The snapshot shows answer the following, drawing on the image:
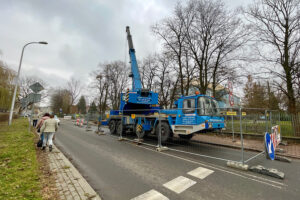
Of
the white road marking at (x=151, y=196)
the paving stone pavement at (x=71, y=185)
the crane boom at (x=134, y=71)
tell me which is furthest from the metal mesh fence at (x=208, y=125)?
the paving stone pavement at (x=71, y=185)

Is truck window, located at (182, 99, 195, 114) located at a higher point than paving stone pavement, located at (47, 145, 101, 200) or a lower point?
higher

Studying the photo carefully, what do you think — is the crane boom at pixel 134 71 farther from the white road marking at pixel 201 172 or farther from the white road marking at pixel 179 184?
the white road marking at pixel 179 184

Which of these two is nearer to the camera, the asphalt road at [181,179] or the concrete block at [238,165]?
the asphalt road at [181,179]

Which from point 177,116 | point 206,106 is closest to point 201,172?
point 177,116

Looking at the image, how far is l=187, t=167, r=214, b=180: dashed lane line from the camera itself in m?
4.01

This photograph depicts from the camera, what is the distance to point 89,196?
288 cm

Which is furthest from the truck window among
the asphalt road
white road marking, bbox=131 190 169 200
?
white road marking, bbox=131 190 169 200

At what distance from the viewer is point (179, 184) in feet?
11.5

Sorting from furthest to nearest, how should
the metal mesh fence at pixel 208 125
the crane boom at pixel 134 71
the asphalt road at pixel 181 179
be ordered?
the crane boom at pixel 134 71 < the metal mesh fence at pixel 208 125 < the asphalt road at pixel 181 179

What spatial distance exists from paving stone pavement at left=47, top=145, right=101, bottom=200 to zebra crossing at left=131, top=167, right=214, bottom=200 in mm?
1029

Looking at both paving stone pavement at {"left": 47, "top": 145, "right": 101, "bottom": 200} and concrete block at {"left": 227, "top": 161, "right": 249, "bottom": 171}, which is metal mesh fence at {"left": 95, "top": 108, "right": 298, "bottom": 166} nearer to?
concrete block at {"left": 227, "top": 161, "right": 249, "bottom": 171}

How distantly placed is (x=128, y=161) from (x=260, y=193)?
382cm

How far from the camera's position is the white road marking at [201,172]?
13.2ft

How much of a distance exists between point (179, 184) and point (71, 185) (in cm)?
254
